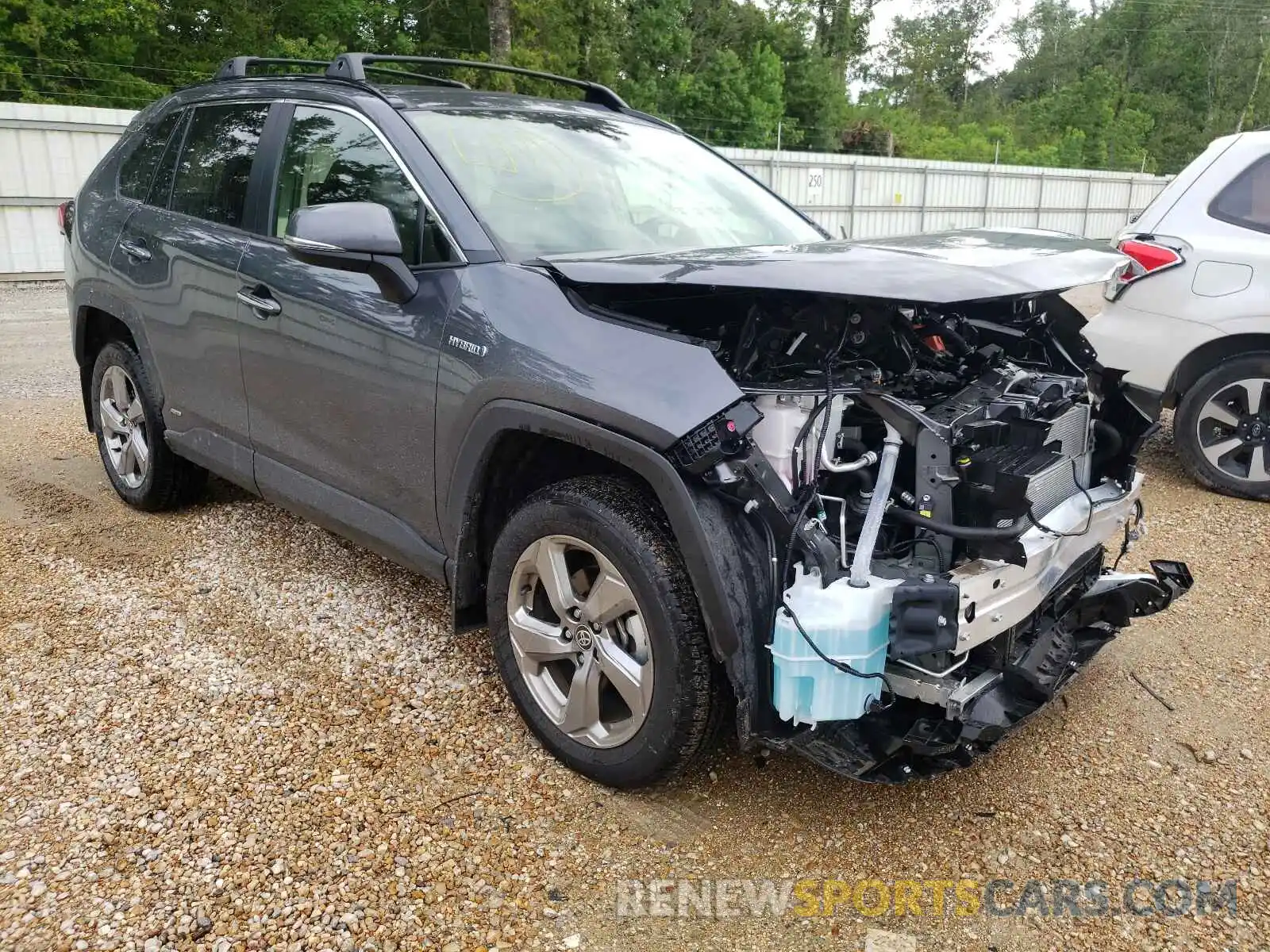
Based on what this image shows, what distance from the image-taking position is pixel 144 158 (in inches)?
180

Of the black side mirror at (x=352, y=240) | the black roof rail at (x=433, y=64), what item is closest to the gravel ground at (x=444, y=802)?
the black side mirror at (x=352, y=240)

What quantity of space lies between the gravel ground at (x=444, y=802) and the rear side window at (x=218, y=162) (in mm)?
1557

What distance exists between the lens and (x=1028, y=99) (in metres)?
63.6

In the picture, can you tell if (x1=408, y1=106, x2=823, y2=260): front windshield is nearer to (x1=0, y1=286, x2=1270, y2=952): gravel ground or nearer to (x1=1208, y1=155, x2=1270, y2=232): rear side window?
(x1=0, y1=286, x2=1270, y2=952): gravel ground

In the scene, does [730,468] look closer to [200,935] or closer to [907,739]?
[907,739]

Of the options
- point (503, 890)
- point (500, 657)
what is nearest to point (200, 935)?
point (503, 890)

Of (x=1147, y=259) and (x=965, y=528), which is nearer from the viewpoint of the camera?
(x=965, y=528)

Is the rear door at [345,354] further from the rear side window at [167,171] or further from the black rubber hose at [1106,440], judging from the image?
the black rubber hose at [1106,440]

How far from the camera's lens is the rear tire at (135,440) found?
454cm

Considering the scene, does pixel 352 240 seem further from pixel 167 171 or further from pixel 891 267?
pixel 167 171

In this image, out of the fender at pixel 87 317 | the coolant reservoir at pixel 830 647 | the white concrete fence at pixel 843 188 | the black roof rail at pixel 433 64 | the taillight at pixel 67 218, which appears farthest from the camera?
the white concrete fence at pixel 843 188

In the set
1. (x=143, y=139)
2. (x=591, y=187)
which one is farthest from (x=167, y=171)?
(x=591, y=187)

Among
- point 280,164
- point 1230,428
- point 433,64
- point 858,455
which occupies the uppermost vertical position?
point 433,64

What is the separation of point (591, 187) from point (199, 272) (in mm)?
1637
